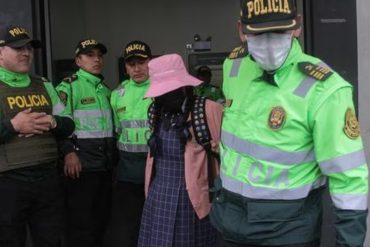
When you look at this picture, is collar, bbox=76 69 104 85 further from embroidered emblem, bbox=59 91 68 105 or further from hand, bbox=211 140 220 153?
hand, bbox=211 140 220 153

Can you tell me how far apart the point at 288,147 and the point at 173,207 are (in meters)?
1.01

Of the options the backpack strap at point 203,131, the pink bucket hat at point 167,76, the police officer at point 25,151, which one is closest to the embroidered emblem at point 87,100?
the police officer at point 25,151

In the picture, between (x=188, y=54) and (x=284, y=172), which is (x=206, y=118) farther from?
(x=188, y=54)

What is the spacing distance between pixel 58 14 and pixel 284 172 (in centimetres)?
443

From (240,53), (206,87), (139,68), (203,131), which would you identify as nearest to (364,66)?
(139,68)

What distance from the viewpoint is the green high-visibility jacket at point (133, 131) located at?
149 inches

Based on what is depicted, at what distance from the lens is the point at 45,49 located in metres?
4.11

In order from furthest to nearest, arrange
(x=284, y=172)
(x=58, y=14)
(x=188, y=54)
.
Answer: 1. (x=188, y=54)
2. (x=58, y=14)
3. (x=284, y=172)

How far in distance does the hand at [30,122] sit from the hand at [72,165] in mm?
549

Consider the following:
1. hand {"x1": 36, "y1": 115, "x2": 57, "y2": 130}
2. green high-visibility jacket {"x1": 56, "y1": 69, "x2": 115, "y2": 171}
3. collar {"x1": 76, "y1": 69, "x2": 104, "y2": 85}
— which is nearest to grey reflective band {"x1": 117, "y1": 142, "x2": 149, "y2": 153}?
green high-visibility jacket {"x1": 56, "y1": 69, "x2": 115, "y2": 171}

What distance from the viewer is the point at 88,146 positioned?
3986mm

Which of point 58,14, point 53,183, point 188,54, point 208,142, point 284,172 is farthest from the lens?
point 188,54

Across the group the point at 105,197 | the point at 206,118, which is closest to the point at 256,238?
the point at 206,118

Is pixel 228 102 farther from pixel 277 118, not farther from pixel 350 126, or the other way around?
pixel 350 126
